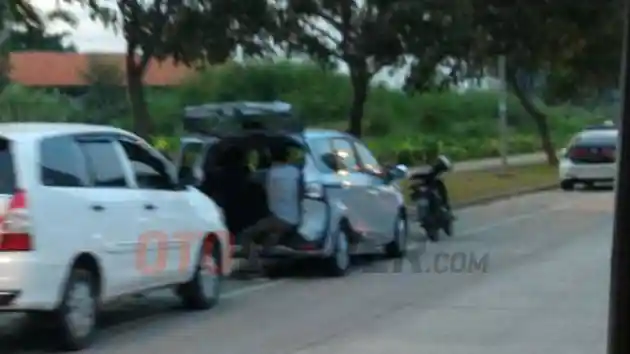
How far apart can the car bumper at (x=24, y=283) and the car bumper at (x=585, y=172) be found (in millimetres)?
27685

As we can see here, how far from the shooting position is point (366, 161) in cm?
1723

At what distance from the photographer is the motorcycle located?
20.5 metres

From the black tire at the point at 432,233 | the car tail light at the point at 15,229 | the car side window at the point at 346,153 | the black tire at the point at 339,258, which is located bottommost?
the black tire at the point at 432,233

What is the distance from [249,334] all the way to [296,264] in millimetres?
6010

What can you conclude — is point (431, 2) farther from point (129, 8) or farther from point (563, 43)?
point (563, 43)

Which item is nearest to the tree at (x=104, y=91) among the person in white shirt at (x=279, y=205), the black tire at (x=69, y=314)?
the person in white shirt at (x=279, y=205)

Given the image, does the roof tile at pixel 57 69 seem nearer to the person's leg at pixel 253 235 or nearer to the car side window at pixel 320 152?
the car side window at pixel 320 152

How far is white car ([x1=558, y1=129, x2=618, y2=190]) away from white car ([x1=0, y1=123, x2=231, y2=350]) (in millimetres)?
24588

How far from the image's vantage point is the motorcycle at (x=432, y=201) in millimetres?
20484

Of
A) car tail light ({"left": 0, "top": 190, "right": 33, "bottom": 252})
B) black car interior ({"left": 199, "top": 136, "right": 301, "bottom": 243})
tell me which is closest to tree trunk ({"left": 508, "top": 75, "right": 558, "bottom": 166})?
black car interior ({"left": 199, "top": 136, "right": 301, "bottom": 243})

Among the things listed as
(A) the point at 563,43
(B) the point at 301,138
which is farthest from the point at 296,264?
(A) the point at 563,43

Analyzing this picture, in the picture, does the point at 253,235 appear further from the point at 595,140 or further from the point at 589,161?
the point at 595,140

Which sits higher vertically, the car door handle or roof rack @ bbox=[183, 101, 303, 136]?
roof rack @ bbox=[183, 101, 303, 136]

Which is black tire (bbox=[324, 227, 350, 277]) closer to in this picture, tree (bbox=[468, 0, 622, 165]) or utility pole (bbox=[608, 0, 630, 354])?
tree (bbox=[468, 0, 622, 165])
